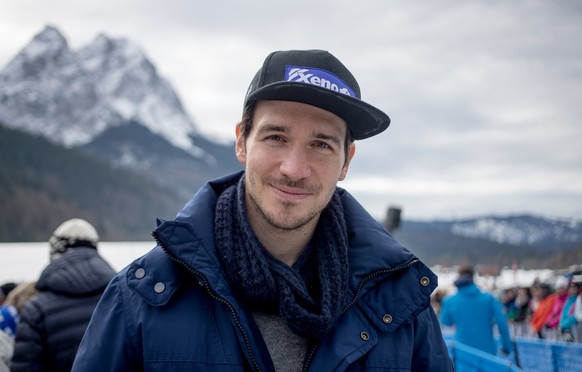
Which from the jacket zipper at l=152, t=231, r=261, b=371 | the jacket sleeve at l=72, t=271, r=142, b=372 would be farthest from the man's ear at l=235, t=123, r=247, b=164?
the jacket sleeve at l=72, t=271, r=142, b=372

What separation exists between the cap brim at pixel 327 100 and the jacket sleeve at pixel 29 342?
1986 mm

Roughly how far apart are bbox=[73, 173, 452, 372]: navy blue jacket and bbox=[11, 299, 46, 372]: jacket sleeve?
1.52 m

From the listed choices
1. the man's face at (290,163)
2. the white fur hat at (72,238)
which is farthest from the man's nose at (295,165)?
the white fur hat at (72,238)

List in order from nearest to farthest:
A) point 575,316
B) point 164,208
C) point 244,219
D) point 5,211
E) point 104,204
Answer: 1. point 244,219
2. point 575,316
3. point 5,211
4. point 104,204
5. point 164,208

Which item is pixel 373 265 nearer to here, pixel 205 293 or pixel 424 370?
pixel 424 370

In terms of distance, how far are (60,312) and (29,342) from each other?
0.71ft

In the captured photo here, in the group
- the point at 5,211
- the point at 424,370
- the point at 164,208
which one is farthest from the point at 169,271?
the point at 164,208

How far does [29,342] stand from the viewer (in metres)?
2.96

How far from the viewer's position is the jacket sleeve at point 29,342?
2.92m

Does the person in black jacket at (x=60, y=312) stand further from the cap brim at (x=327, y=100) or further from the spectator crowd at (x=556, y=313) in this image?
the spectator crowd at (x=556, y=313)

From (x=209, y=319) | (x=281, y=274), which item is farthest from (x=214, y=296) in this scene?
(x=281, y=274)

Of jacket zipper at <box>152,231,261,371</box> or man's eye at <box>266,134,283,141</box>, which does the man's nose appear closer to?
man's eye at <box>266,134,283,141</box>

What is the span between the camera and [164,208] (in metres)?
110

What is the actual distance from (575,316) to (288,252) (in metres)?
8.40
